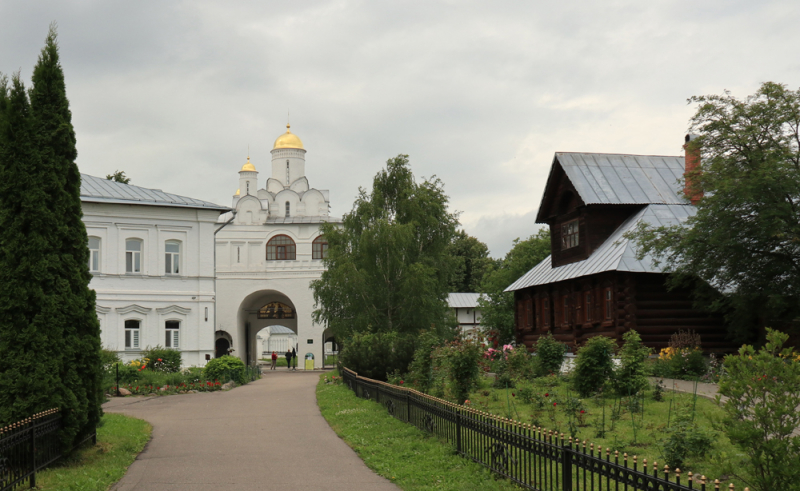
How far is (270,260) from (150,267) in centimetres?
1540

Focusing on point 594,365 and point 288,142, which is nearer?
point 594,365

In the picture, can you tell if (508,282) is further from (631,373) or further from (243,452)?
(243,452)

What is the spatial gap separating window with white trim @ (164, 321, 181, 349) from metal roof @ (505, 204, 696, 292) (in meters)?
16.1

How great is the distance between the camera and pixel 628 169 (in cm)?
2666

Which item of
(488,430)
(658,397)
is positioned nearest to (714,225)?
(658,397)

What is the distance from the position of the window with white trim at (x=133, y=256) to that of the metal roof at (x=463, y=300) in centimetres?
3150

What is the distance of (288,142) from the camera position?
179 feet

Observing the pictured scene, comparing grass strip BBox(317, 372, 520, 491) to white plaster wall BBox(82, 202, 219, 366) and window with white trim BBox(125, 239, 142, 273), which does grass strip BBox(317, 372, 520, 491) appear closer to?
white plaster wall BBox(82, 202, 219, 366)

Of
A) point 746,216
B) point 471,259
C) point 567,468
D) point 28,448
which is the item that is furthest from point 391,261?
point 471,259

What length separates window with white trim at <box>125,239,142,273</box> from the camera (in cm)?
3281

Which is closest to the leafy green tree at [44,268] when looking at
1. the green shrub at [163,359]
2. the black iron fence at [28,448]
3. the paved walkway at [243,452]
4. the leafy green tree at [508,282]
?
the black iron fence at [28,448]

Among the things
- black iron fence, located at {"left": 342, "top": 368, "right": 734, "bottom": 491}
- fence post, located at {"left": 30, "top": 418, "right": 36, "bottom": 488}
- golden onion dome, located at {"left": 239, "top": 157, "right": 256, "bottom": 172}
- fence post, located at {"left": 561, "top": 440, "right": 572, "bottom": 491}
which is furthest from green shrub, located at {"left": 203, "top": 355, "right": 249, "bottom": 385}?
golden onion dome, located at {"left": 239, "top": 157, "right": 256, "bottom": 172}

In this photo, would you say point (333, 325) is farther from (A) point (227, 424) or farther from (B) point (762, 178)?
(B) point (762, 178)

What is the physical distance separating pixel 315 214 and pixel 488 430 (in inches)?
1628
